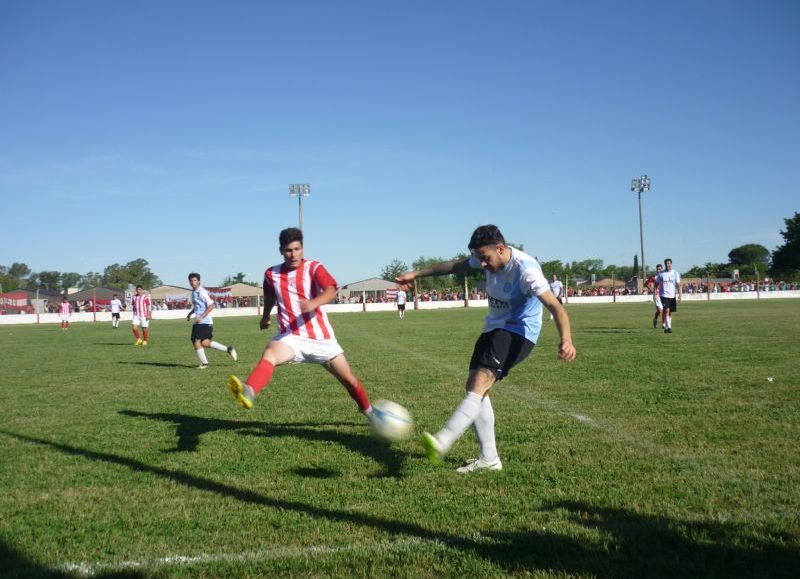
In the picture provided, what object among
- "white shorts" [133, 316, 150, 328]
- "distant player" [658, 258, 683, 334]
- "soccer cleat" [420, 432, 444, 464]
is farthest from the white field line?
"white shorts" [133, 316, 150, 328]

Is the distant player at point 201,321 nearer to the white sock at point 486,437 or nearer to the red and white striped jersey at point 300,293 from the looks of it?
the red and white striped jersey at point 300,293

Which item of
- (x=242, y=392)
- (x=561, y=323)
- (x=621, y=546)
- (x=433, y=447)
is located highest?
(x=561, y=323)

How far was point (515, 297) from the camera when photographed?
5.14 m

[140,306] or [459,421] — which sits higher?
[140,306]

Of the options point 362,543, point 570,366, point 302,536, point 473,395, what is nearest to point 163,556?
point 302,536

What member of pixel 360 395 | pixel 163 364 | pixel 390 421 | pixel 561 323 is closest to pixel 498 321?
pixel 561 323

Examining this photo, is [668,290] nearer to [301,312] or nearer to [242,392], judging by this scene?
[301,312]

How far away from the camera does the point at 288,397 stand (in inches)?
375

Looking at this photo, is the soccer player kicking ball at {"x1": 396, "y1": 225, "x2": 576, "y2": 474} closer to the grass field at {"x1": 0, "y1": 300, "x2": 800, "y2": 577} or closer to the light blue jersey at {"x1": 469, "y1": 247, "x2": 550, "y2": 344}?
the light blue jersey at {"x1": 469, "y1": 247, "x2": 550, "y2": 344}

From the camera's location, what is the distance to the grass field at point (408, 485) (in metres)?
3.61

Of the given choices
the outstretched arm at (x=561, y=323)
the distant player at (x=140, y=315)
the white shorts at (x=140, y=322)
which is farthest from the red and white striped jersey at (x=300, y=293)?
the white shorts at (x=140, y=322)

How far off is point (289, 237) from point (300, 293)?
59 centimetres

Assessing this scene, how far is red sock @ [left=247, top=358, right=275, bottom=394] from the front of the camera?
5639mm

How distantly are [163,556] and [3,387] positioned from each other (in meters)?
→ 9.82
